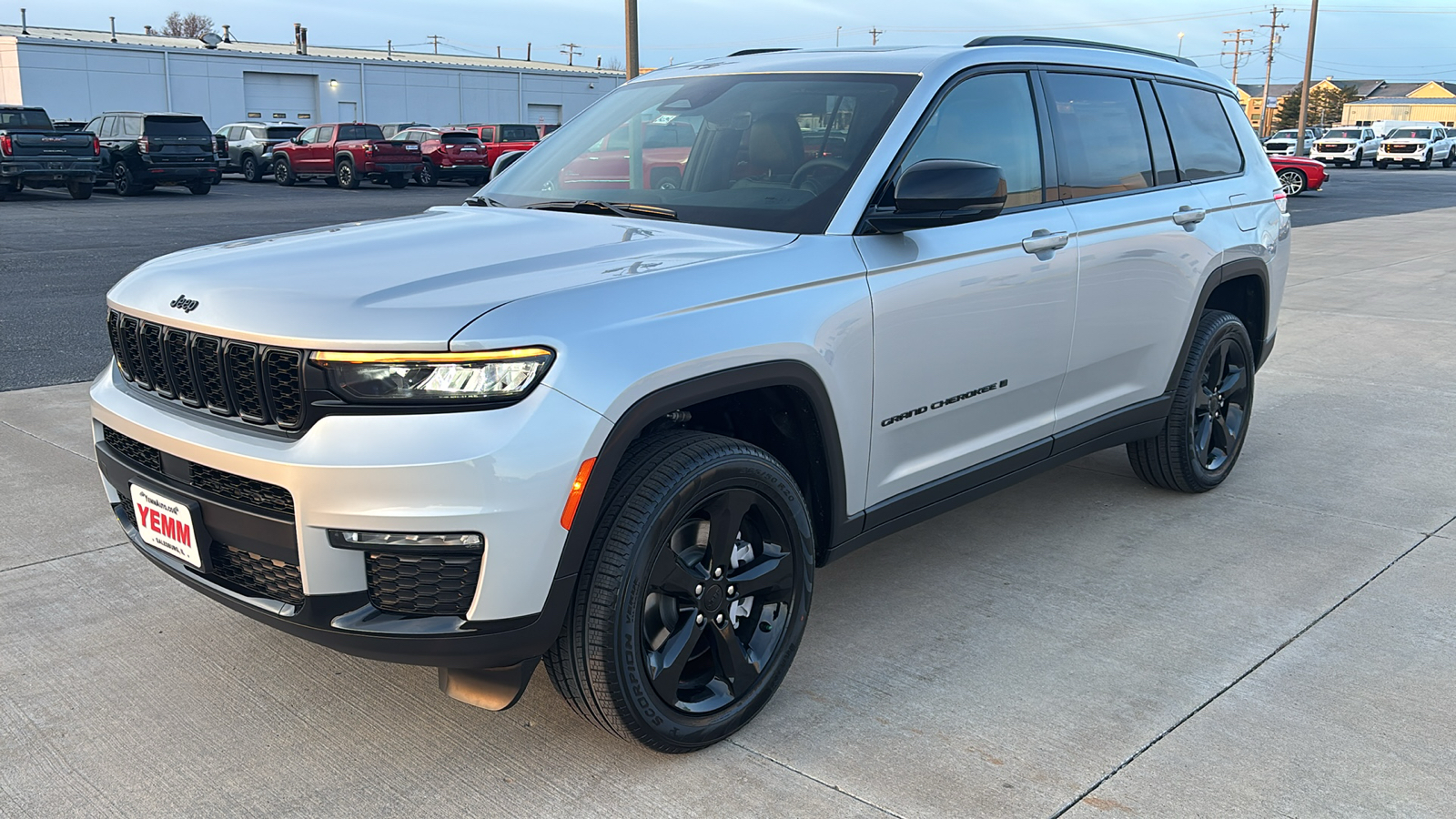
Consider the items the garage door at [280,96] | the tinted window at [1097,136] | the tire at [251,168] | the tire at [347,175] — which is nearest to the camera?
the tinted window at [1097,136]

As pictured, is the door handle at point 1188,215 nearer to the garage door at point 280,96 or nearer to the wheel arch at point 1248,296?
the wheel arch at point 1248,296

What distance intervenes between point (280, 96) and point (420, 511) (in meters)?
50.1

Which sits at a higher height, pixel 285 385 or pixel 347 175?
pixel 347 175

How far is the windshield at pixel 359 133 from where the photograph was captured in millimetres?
30125

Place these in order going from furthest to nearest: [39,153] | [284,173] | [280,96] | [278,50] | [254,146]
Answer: [278,50] < [280,96] < [254,146] < [284,173] < [39,153]

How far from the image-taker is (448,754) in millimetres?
3068

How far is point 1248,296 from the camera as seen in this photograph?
5.53m

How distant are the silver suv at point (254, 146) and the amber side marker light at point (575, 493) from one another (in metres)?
31.7

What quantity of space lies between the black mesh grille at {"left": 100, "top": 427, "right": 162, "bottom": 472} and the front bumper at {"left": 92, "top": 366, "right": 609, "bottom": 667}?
1.05 feet

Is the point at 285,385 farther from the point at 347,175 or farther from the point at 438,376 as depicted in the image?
the point at 347,175

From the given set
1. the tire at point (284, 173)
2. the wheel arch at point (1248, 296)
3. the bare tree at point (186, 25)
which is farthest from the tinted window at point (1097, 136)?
the bare tree at point (186, 25)

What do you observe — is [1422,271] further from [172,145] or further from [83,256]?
[172,145]

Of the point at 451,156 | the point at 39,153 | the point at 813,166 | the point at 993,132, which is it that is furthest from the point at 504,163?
the point at 451,156

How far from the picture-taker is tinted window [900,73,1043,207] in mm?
3734
